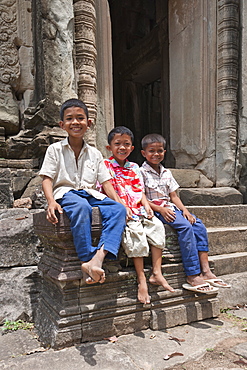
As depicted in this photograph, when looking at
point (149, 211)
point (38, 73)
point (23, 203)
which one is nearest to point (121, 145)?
point (149, 211)

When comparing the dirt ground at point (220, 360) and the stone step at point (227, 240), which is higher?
the stone step at point (227, 240)

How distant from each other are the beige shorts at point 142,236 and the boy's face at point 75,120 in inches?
31.0

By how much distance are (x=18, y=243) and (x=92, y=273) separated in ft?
3.32

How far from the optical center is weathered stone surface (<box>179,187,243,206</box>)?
4.26 m

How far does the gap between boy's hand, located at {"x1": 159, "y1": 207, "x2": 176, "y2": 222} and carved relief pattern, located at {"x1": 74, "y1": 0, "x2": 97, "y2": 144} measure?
1878 mm

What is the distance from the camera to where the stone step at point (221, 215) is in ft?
11.7

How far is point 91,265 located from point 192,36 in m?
4.64

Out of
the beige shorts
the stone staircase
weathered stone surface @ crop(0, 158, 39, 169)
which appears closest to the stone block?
the stone staircase

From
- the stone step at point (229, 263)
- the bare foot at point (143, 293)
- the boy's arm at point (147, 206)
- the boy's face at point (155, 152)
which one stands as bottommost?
the stone step at point (229, 263)

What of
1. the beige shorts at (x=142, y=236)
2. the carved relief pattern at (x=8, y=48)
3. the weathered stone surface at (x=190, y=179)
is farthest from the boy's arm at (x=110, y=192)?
the weathered stone surface at (x=190, y=179)

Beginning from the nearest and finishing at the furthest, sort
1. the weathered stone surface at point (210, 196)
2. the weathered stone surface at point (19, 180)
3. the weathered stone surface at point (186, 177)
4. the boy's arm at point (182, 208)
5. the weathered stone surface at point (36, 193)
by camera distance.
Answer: the boy's arm at point (182, 208) → the weathered stone surface at point (36, 193) → the weathered stone surface at point (19, 180) → the weathered stone surface at point (210, 196) → the weathered stone surface at point (186, 177)

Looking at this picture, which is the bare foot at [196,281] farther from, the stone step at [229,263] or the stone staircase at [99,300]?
the stone step at [229,263]

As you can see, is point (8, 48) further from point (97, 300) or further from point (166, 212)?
point (97, 300)

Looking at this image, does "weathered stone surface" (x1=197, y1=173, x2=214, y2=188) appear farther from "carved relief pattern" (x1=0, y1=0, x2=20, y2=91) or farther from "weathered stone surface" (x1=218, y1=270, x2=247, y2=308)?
"carved relief pattern" (x1=0, y1=0, x2=20, y2=91)
